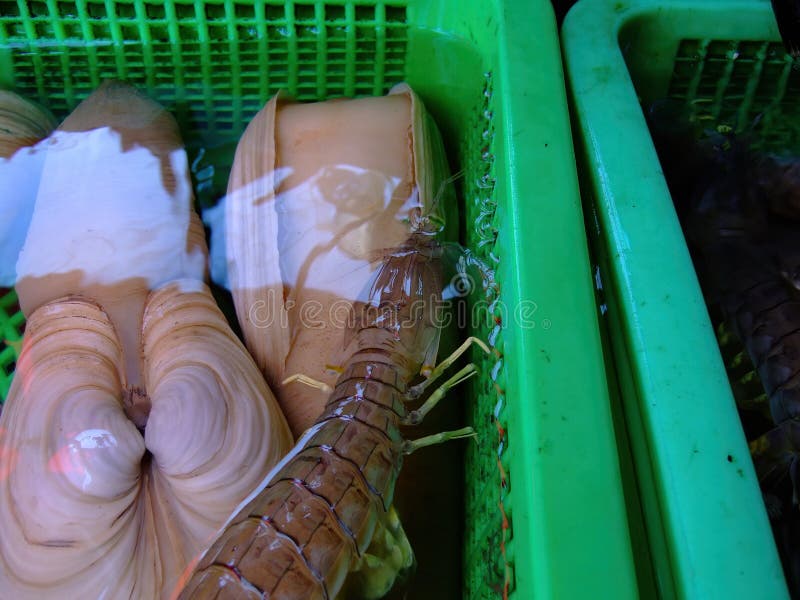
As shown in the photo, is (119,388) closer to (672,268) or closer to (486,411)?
(486,411)

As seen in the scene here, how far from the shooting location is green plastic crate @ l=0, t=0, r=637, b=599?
97 cm

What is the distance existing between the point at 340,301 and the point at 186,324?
36cm

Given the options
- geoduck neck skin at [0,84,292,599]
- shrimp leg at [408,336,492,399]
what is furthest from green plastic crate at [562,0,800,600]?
geoduck neck skin at [0,84,292,599]

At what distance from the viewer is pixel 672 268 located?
3.96 feet

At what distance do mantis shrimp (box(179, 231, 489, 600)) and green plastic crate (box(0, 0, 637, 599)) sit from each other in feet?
0.50

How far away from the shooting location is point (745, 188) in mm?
1657

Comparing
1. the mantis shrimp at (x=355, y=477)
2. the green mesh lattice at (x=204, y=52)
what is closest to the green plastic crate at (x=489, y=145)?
the green mesh lattice at (x=204, y=52)

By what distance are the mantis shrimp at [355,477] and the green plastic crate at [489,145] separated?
15 cm

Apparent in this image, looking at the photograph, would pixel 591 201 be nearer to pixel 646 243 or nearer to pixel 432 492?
pixel 646 243

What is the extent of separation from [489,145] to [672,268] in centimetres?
50

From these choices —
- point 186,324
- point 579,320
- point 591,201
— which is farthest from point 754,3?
point 186,324

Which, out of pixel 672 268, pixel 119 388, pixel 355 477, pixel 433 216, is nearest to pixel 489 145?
pixel 433 216

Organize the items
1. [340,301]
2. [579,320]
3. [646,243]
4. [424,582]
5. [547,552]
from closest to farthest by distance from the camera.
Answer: [547,552] → [579,320] → [646,243] → [424,582] → [340,301]

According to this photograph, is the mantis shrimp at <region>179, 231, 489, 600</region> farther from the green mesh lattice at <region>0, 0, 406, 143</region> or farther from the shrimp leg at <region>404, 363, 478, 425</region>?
the green mesh lattice at <region>0, 0, 406, 143</region>
